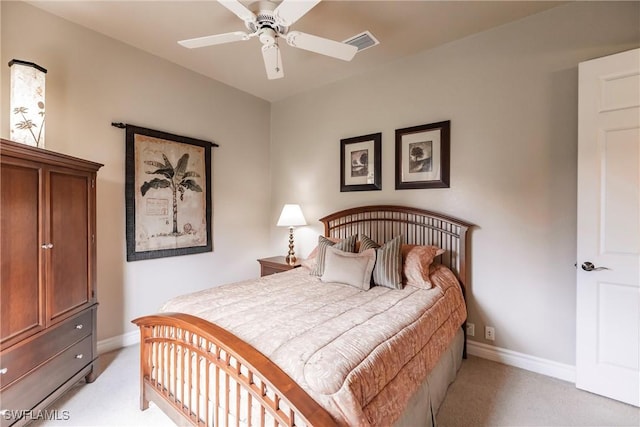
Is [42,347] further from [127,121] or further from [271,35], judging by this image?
[271,35]

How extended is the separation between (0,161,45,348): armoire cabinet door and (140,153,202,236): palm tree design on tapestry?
1221 millimetres

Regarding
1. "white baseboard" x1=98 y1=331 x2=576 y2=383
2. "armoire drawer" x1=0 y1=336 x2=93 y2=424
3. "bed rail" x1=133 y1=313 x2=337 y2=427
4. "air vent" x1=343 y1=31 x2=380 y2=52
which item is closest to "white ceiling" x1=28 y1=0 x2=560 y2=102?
"air vent" x1=343 y1=31 x2=380 y2=52

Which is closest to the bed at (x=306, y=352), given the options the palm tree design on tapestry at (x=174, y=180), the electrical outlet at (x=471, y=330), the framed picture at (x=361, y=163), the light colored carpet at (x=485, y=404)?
the light colored carpet at (x=485, y=404)

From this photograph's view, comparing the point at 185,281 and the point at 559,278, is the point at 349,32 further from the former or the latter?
the point at 185,281

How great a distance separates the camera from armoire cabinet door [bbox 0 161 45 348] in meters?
1.55

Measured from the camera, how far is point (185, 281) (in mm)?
3314

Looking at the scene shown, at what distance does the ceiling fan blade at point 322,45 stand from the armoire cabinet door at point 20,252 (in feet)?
5.99

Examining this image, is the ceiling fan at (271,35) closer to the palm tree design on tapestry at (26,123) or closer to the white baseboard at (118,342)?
the palm tree design on tapestry at (26,123)

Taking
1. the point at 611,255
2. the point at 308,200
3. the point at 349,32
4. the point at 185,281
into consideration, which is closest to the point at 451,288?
the point at 611,255

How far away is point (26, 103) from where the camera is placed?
77.4 inches

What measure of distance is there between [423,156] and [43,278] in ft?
10.4

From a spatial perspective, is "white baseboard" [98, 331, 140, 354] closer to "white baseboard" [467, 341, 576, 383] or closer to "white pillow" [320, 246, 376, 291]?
"white pillow" [320, 246, 376, 291]

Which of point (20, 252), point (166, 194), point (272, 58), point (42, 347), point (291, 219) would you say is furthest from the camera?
point (291, 219)

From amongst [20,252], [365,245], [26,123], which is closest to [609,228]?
[365,245]
